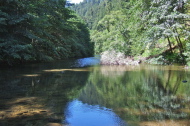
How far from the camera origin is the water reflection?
14.0ft

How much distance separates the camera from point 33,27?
54.5 feet

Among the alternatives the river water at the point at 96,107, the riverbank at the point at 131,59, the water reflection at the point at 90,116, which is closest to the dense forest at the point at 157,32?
the riverbank at the point at 131,59

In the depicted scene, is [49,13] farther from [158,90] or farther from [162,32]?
[158,90]

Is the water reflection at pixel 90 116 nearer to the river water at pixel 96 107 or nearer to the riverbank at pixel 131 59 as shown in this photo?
the river water at pixel 96 107

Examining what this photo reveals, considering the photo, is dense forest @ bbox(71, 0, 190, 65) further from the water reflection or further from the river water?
the water reflection

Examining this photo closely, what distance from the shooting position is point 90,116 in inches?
186

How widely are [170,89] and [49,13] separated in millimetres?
17735

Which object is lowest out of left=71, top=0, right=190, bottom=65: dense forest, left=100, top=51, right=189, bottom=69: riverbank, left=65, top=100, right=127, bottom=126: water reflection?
left=65, top=100, right=127, bottom=126: water reflection

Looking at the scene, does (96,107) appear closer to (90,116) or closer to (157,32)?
(90,116)

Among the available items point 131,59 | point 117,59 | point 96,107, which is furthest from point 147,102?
point 131,59

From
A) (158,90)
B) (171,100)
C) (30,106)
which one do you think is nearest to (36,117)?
(30,106)

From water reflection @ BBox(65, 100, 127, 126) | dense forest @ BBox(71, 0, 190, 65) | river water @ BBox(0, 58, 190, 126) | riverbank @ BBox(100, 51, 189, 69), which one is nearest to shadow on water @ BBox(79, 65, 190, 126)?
river water @ BBox(0, 58, 190, 126)

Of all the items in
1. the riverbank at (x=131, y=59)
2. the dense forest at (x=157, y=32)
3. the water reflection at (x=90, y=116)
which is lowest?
A: the water reflection at (x=90, y=116)

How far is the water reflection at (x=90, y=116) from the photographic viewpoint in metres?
4.28
